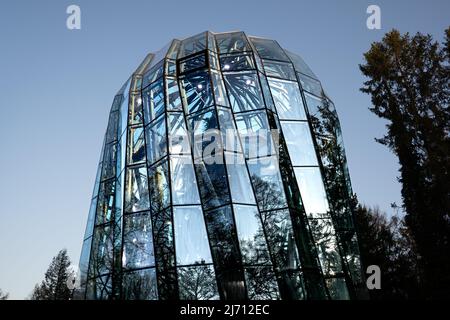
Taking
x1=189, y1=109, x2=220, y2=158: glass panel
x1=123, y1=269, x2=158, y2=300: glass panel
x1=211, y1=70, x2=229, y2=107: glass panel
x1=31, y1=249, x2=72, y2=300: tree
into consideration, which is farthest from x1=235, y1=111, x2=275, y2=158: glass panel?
x1=31, y1=249, x2=72, y2=300: tree

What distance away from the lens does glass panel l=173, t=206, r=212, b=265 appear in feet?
27.7

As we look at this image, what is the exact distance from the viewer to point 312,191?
32.0ft

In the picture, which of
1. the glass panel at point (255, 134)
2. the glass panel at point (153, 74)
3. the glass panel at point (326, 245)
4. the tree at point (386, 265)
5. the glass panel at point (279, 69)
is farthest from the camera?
the tree at point (386, 265)

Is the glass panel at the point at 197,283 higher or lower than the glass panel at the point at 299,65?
lower

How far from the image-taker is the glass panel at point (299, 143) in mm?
10000

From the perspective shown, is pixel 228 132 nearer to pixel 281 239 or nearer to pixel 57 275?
pixel 281 239

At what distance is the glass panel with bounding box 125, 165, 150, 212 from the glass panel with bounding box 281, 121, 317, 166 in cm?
439

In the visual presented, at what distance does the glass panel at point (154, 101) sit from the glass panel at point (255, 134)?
2.57 metres

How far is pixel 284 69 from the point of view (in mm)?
11648

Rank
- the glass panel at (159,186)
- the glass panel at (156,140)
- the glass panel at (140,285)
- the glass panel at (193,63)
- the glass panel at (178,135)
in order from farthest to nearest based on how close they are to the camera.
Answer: the glass panel at (193,63) < the glass panel at (156,140) < the glass panel at (178,135) < the glass panel at (159,186) < the glass panel at (140,285)

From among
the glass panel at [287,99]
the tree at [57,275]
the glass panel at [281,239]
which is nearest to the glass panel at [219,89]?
the glass panel at [287,99]

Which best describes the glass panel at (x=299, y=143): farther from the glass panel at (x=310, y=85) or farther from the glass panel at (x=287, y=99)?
the glass panel at (x=310, y=85)

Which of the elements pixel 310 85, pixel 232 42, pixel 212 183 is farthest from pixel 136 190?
pixel 310 85

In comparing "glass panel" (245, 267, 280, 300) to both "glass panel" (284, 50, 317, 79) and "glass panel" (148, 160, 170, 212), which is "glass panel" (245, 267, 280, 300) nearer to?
"glass panel" (148, 160, 170, 212)
